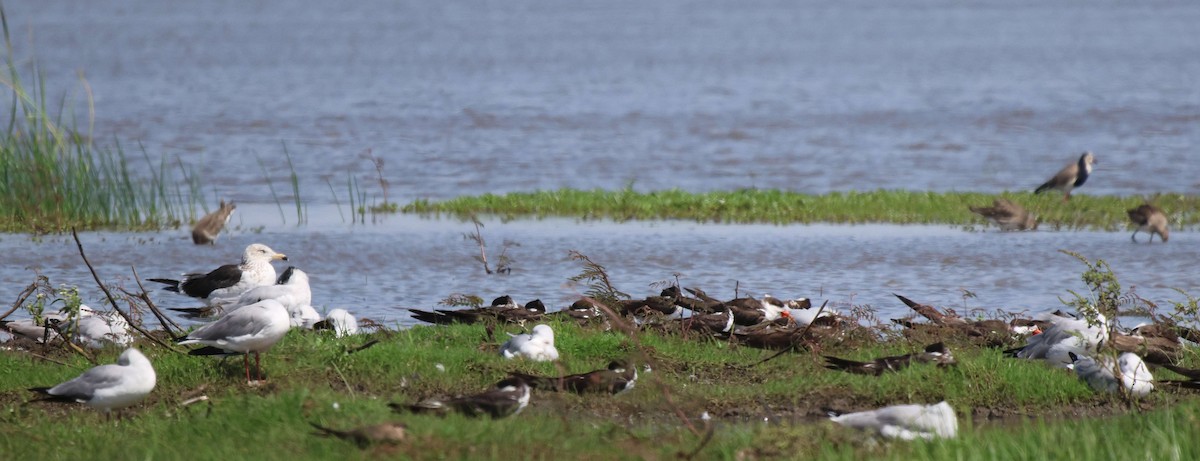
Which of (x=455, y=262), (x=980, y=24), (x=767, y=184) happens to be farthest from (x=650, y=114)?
(x=980, y=24)

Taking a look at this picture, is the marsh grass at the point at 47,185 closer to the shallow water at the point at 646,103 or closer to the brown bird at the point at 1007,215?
the shallow water at the point at 646,103

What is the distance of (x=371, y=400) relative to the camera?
7.43m

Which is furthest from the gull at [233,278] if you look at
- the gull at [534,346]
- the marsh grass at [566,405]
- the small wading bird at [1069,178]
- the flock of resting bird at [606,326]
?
the small wading bird at [1069,178]

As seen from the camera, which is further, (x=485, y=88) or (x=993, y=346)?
(x=485, y=88)

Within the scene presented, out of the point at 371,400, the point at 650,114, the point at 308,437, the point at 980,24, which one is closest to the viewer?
the point at 308,437

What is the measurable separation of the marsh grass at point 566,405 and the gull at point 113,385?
0.45 ft

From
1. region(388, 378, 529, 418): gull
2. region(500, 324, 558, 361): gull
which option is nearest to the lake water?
region(500, 324, 558, 361): gull

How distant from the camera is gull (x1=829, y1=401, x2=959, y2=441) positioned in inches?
271

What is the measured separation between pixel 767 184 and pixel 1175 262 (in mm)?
8441

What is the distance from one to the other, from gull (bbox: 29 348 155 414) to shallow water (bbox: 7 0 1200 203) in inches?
473

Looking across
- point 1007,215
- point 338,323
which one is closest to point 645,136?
point 1007,215

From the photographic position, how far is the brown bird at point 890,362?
873 centimetres

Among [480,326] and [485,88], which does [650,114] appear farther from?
[480,326]

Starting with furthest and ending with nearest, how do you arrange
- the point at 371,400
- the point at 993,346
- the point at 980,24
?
1. the point at 980,24
2. the point at 993,346
3. the point at 371,400
